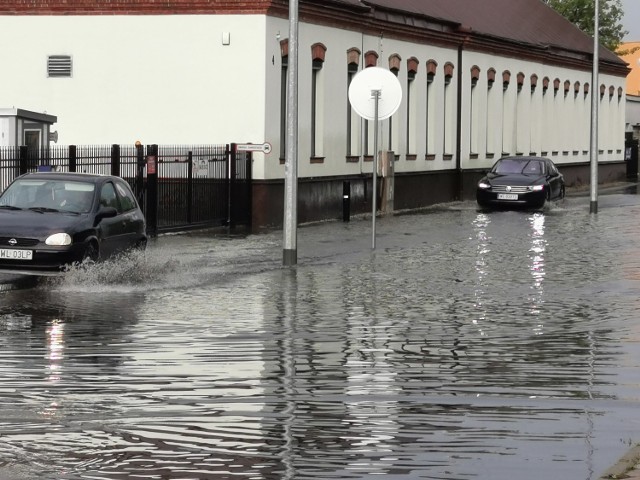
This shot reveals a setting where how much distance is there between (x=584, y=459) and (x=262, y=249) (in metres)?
19.6

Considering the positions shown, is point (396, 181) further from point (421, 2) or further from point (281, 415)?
point (281, 415)

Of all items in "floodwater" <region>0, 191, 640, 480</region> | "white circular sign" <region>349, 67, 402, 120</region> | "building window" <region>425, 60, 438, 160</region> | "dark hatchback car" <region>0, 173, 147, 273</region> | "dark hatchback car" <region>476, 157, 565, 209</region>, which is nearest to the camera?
"floodwater" <region>0, 191, 640, 480</region>

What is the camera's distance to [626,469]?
791cm

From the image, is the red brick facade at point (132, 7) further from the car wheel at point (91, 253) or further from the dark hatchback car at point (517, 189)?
the car wheel at point (91, 253)

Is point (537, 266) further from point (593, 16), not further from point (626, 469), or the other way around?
point (593, 16)

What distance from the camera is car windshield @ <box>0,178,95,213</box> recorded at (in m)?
20.9

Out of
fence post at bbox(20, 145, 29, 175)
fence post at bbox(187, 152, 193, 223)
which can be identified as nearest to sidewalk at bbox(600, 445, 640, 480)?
fence post at bbox(20, 145, 29, 175)

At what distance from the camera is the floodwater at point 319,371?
341 inches

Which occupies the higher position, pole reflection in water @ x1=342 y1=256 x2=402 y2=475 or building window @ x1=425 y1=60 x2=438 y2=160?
building window @ x1=425 y1=60 x2=438 y2=160

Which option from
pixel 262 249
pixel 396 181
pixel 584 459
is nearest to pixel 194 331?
pixel 584 459

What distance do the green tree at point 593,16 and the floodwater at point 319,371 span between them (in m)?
69.1

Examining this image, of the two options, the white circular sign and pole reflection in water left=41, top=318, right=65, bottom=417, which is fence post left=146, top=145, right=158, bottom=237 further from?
pole reflection in water left=41, top=318, right=65, bottom=417

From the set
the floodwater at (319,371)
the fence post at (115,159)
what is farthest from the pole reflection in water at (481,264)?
the fence post at (115,159)

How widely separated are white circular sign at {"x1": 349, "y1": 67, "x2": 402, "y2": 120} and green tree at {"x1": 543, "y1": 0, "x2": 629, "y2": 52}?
6409 cm
